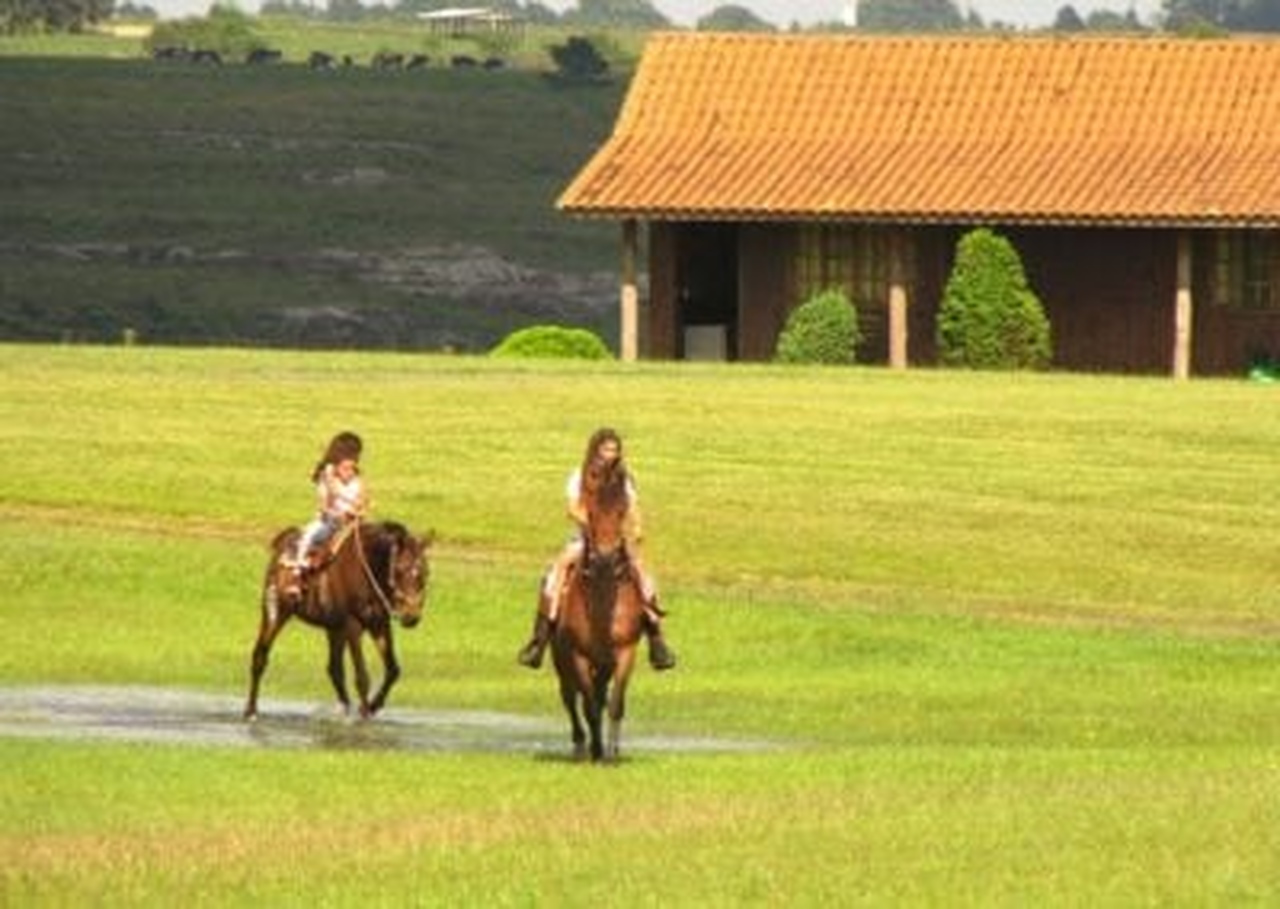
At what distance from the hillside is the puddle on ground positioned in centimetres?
6631

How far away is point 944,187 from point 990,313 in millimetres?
1946

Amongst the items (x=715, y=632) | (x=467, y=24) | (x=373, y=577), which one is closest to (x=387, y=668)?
(x=373, y=577)

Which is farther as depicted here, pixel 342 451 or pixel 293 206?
pixel 293 206

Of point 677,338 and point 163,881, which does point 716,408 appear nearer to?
point 677,338

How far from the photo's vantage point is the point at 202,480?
50875 millimetres

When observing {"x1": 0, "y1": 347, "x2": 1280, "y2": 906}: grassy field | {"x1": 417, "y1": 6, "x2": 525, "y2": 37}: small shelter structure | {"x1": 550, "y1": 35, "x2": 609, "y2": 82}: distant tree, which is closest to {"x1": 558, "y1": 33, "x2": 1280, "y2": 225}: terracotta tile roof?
{"x1": 0, "y1": 347, "x2": 1280, "y2": 906}: grassy field

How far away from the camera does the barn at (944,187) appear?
68.4m

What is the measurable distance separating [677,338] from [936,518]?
24274 mm

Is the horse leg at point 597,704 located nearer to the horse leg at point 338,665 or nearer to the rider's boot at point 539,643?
the rider's boot at point 539,643

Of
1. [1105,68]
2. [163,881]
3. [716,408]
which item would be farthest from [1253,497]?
[163,881]

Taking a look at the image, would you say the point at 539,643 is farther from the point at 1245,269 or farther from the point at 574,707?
the point at 1245,269

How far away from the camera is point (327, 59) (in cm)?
16275

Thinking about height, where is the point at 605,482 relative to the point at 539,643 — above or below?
above

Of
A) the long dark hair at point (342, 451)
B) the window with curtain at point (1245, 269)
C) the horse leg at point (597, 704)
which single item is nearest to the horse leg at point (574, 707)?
the horse leg at point (597, 704)
